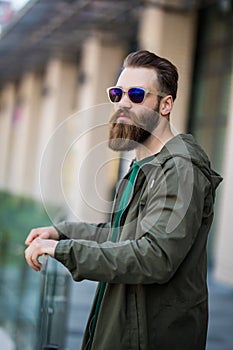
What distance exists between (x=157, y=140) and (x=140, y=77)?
8.0 inches

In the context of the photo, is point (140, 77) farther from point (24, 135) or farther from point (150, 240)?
point (24, 135)

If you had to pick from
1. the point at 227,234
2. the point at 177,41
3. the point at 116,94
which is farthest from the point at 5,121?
the point at 116,94

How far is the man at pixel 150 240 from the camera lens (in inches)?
81.0

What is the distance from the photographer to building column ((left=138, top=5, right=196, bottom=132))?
38.1 ft

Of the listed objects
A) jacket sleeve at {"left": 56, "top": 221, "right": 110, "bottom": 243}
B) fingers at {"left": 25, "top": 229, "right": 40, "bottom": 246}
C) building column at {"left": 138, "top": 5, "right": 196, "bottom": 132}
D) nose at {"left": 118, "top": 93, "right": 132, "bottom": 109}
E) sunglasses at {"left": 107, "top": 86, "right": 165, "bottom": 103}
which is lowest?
fingers at {"left": 25, "top": 229, "right": 40, "bottom": 246}

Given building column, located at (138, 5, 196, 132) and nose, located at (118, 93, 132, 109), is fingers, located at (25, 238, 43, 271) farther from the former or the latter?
building column, located at (138, 5, 196, 132)

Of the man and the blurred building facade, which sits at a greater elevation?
the blurred building facade

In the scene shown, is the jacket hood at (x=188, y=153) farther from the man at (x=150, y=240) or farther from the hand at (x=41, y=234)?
the hand at (x=41, y=234)

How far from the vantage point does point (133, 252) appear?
80.6 inches

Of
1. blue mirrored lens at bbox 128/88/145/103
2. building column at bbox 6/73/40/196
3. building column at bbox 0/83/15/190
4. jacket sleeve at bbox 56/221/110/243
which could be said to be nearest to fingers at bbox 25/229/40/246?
jacket sleeve at bbox 56/221/110/243

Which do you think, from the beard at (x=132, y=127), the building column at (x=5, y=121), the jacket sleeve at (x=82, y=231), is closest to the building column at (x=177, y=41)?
the jacket sleeve at (x=82, y=231)

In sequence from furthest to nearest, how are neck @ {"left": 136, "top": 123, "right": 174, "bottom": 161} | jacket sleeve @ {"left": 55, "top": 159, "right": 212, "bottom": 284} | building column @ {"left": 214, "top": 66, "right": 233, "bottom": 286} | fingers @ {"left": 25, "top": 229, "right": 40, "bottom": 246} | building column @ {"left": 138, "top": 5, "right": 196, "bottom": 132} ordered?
building column @ {"left": 138, "top": 5, "right": 196, "bottom": 132}
building column @ {"left": 214, "top": 66, "right": 233, "bottom": 286}
fingers @ {"left": 25, "top": 229, "right": 40, "bottom": 246}
neck @ {"left": 136, "top": 123, "right": 174, "bottom": 161}
jacket sleeve @ {"left": 55, "top": 159, "right": 212, "bottom": 284}

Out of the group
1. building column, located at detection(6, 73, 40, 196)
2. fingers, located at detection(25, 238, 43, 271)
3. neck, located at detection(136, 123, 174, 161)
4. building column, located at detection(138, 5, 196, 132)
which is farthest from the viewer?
building column, located at detection(6, 73, 40, 196)

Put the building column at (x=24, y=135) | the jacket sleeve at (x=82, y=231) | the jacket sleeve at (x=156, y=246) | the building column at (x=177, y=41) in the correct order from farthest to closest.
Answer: the building column at (x=24, y=135), the building column at (x=177, y=41), the jacket sleeve at (x=82, y=231), the jacket sleeve at (x=156, y=246)
